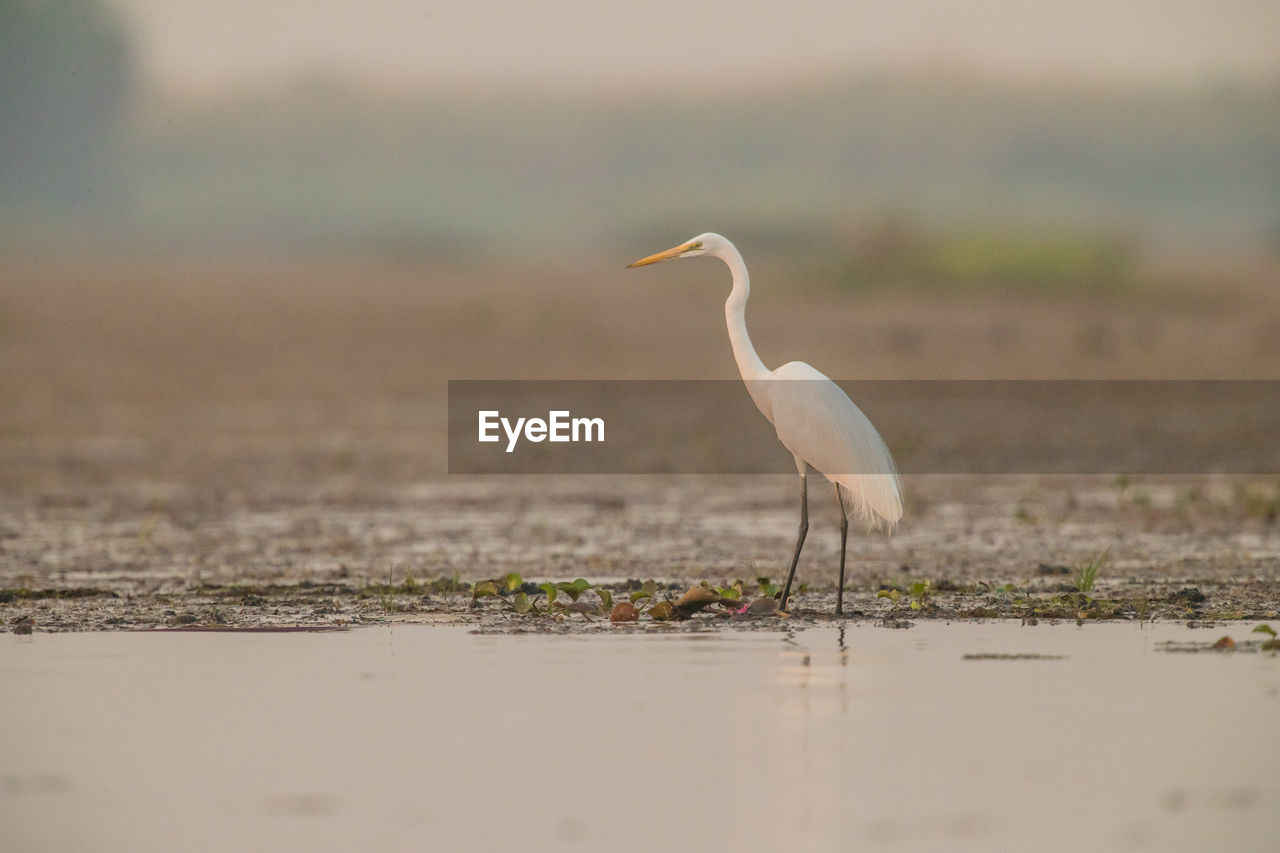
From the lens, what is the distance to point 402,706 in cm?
649

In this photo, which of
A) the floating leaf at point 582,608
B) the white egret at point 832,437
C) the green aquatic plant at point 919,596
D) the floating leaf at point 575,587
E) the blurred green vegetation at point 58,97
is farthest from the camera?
the blurred green vegetation at point 58,97

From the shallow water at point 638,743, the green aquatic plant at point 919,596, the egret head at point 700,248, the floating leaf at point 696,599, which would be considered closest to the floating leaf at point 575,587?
the floating leaf at point 696,599

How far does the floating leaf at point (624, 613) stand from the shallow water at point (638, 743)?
543 millimetres

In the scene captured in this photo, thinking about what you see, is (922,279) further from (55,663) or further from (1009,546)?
(55,663)

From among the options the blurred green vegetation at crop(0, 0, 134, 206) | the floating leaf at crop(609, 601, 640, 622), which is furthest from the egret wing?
the blurred green vegetation at crop(0, 0, 134, 206)

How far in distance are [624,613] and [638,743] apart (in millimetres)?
2793

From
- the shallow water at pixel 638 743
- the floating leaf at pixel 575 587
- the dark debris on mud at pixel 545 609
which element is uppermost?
the floating leaf at pixel 575 587

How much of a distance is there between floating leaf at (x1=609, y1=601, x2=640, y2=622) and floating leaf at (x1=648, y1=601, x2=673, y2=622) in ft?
0.26

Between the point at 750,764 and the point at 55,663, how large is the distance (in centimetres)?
325

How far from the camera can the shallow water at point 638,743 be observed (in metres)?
4.91

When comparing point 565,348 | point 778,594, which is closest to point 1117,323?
point 565,348

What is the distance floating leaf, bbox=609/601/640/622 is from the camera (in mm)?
8641

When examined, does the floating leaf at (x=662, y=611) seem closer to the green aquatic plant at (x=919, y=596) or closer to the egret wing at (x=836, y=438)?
the green aquatic plant at (x=919, y=596)

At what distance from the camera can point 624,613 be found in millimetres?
8641
